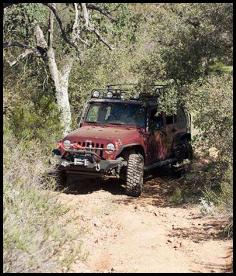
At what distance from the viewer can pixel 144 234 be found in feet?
24.6

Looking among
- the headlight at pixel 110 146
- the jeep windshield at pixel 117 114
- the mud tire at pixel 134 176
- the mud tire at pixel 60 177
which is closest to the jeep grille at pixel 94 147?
the headlight at pixel 110 146

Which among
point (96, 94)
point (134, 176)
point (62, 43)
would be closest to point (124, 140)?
point (134, 176)

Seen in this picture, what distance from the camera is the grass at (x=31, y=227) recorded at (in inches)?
203

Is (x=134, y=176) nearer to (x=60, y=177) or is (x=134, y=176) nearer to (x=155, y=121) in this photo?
(x=60, y=177)

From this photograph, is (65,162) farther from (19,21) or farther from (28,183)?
(19,21)

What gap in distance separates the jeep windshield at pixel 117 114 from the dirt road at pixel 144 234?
1.37 metres

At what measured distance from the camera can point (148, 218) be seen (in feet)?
27.5

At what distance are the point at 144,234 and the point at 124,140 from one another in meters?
2.48

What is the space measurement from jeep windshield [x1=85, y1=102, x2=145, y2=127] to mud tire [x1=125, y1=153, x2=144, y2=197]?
1.04 metres

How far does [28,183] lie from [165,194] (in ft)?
14.2

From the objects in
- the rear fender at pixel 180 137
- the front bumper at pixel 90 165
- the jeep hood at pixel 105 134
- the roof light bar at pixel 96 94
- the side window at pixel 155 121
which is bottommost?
the front bumper at pixel 90 165

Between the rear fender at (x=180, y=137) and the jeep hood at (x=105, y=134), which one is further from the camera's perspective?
the rear fender at (x=180, y=137)

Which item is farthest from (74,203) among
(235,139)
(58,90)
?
(58,90)

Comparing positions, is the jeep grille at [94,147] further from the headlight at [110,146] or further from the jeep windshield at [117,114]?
the jeep windshield at [117,114]
